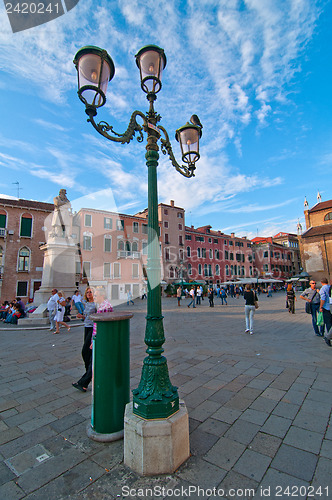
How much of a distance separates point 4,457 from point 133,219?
114ft

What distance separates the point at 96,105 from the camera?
9.49 ft

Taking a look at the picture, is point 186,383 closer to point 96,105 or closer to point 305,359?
point 305,359

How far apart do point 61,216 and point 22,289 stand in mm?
18675

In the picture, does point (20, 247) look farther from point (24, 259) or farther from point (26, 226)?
point (26, 226)

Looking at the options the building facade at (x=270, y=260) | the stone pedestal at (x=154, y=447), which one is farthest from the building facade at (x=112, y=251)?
the building facade at (x=270, y=260)

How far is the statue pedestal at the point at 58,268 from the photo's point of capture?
1145 centimetres

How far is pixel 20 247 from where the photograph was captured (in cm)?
2723

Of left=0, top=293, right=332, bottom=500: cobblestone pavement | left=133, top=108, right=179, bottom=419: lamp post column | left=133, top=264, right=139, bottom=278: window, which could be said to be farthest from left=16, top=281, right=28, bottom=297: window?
left=133, top=108, right=179, bottom=419: lamp post column

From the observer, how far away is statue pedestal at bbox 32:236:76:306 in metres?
11.5

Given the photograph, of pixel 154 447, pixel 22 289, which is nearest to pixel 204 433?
pixel 154 447

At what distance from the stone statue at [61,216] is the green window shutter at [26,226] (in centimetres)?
1870

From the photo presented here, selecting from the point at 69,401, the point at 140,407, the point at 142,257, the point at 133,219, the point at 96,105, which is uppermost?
the point at 133,219

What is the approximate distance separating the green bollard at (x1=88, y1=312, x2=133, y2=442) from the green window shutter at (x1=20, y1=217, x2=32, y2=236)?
29601 mm

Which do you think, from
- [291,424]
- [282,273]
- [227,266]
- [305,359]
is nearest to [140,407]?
[291,424]
